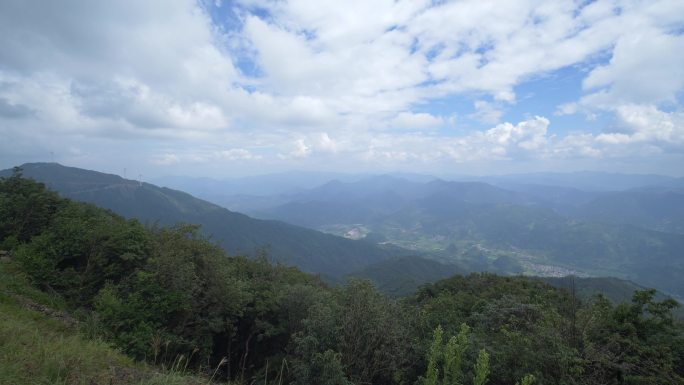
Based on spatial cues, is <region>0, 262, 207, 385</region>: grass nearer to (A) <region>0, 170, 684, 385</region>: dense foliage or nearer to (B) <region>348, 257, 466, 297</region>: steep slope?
(A) <region>0, 170, 684, 385</region>: dense foliage

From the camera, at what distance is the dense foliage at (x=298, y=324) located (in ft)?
31.6

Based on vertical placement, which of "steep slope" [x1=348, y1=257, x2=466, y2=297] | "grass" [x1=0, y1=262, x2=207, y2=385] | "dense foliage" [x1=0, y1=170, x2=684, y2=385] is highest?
"grass" [x1=0, y1=262, x2=207, y2=385]

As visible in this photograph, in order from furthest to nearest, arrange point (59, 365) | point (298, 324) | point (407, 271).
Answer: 1. point (407, 271)
2. point (298, 324)
3. point (59, 365)

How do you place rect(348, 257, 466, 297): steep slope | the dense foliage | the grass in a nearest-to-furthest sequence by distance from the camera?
the grass, the dense foliage, rect(348, 257, 466, 297): steep slope

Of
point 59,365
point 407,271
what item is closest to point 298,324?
point 59,365

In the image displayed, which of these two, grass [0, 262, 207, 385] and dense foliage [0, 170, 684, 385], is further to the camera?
dense foliage [0, 170, 684, 385]

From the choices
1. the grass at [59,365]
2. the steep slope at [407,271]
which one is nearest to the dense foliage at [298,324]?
the grass at [59,365]

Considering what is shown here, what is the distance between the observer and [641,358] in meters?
10.4

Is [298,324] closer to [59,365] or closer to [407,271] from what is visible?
[59,365]

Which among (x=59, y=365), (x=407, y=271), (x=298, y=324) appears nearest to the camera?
(x=59, y=365)

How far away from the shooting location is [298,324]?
52.8 ft

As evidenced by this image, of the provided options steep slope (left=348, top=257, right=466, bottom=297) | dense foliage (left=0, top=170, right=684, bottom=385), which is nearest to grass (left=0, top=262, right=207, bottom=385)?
dense foliage (left=0, top=170, right=684, bottom=385)

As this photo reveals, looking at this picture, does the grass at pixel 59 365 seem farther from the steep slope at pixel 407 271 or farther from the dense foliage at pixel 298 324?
the steep slope at pixel 407 271

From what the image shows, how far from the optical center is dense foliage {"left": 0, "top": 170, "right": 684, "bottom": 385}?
962cm
